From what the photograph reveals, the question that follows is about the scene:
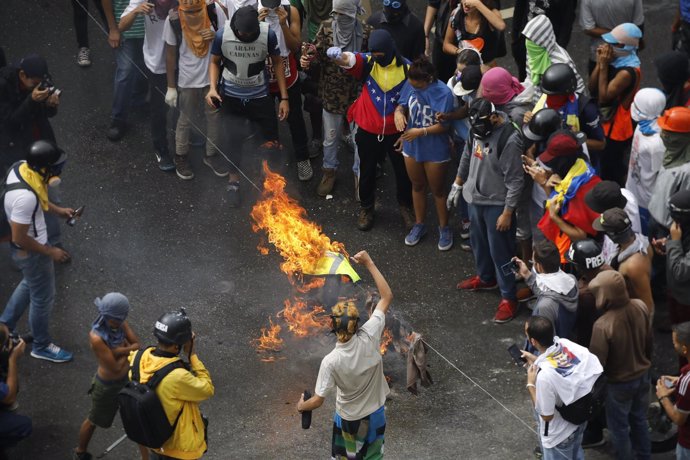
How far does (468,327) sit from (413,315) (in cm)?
55

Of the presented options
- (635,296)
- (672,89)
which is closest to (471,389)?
(635,296)

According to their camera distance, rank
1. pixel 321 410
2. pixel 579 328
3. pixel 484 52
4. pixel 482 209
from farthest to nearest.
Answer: pixel 484 52 → pixel 482 209 → pixel 321 410 → pixel 579 328

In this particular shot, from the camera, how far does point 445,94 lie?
968 centimetres

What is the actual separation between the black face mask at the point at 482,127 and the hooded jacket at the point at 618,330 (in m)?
2.17

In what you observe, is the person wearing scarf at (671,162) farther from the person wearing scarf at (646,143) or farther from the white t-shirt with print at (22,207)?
the white t-shirt with print at (22,207)

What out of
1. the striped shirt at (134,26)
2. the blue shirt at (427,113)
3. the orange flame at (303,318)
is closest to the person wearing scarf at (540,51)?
the blue shirt at (427,113)

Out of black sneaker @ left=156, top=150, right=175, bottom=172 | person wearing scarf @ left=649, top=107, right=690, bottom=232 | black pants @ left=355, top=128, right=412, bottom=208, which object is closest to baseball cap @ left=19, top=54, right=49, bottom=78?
black sneaker @ left=156, top=150, right=175, bottom=172

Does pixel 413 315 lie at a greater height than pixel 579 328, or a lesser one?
lesser

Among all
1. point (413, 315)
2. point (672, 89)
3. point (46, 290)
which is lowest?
point (413, 315)

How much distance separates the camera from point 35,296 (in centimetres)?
878

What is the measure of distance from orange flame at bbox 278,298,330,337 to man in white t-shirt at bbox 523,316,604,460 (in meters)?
2.82

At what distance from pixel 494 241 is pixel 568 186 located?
1.14 m

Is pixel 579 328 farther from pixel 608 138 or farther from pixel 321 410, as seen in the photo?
pixel 608 138

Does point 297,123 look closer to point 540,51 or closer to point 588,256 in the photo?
point 540,51
